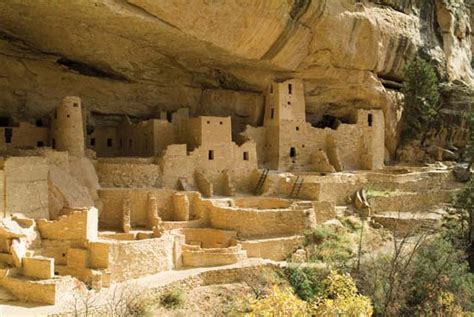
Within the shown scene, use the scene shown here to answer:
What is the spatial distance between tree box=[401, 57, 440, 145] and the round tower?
12.9 meters

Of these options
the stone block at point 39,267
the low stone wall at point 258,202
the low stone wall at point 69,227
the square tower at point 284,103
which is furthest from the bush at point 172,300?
the square tower at point 284,103

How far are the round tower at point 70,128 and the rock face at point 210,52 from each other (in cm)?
221

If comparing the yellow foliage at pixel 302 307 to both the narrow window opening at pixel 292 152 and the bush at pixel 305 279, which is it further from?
the narrow window opening at pixel 292 152

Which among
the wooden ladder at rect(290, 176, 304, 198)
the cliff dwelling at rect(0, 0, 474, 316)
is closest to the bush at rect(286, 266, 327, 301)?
the cliff dwelling at rect(0, 0, 474, 316)

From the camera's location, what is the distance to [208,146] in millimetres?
19750

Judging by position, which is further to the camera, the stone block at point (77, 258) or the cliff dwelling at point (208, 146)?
the cliff dwelling at point (208, 146)

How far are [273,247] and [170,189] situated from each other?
3.96 m

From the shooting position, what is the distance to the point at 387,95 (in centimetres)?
2350

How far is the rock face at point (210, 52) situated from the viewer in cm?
1714

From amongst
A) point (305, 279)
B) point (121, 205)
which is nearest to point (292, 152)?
point (121, 205)

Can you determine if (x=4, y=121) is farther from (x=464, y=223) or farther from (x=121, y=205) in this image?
(x=464, y=223)

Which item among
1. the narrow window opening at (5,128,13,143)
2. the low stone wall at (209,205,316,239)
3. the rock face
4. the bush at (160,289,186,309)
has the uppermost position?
the rock face

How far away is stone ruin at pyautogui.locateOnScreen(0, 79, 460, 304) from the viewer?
1355cm

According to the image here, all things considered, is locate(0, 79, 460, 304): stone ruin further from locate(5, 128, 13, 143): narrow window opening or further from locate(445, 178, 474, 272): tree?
locate(445, 178, 474, 272): tree
